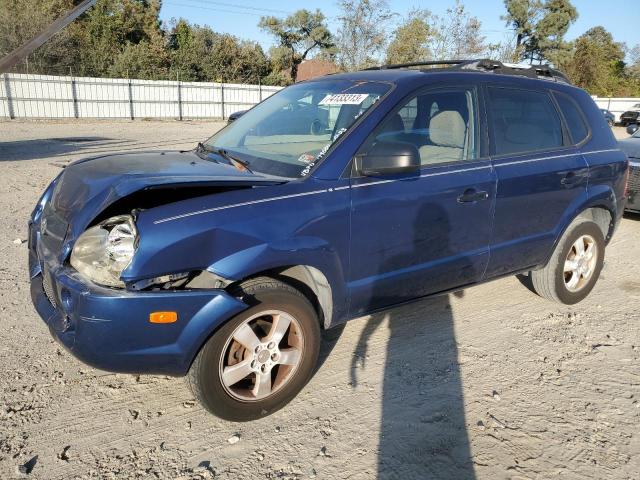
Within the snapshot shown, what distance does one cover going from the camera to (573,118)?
435cm

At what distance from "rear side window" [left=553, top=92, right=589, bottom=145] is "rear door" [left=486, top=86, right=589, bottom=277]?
2.9 inches

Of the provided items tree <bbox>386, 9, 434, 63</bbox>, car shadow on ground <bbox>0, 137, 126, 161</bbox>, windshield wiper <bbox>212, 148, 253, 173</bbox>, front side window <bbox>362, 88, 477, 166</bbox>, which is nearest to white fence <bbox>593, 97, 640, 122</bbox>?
tree <bbox>386, 9, 434, 63</bbox>

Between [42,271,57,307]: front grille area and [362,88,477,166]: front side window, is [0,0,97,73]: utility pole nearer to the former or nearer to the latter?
[42,271,57,307]: front grille area

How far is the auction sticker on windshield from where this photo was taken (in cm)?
332

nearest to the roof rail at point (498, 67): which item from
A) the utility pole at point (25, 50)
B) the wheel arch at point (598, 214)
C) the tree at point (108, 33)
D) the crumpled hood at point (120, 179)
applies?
the wheel arch at point (598, 214)

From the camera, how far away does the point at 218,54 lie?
37.6 meters

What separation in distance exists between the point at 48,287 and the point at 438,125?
2.64 meters

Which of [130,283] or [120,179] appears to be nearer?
[130,283]

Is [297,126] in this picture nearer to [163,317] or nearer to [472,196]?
[472,196]

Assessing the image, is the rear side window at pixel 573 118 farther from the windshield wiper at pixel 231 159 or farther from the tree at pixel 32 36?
the tree at pixel 32 36

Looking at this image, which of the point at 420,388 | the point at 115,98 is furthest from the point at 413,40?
the point at 420,388

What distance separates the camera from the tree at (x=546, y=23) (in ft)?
157

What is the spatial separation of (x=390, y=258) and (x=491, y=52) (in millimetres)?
24514

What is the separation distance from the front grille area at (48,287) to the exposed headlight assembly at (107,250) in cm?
24
